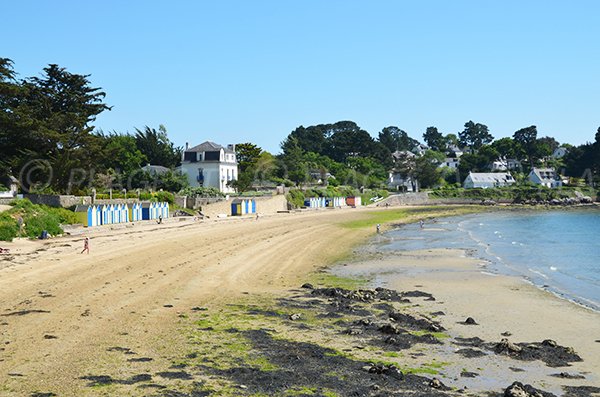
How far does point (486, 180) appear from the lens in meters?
132

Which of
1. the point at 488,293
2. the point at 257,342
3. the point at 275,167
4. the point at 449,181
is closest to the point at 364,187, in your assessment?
the point at 275,167

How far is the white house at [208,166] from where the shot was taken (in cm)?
7775

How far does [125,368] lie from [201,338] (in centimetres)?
251

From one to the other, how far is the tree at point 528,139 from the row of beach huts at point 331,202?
77.1m

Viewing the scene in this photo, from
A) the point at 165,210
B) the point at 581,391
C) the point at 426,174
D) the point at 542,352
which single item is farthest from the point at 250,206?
the point at 426,174

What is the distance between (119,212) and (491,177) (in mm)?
105953

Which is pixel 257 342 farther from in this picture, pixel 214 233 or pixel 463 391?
pixel 214 233

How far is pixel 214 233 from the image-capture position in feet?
131

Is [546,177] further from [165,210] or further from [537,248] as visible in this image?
[165,210]

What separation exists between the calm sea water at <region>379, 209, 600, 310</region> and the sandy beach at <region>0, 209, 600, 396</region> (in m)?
1.67

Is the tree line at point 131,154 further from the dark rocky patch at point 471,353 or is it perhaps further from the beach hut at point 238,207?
the dark rocky patch at point 471,353

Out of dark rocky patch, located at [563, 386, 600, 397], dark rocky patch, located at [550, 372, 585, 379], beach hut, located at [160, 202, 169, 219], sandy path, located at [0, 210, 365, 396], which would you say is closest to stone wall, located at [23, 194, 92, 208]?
sandy path, located at [0, 210, 365, 396]

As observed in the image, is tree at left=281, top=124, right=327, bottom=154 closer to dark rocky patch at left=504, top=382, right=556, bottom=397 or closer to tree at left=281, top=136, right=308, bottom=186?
tree at left=281, top=136, right=308, bottom=186

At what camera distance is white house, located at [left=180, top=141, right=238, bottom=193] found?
7775cm
